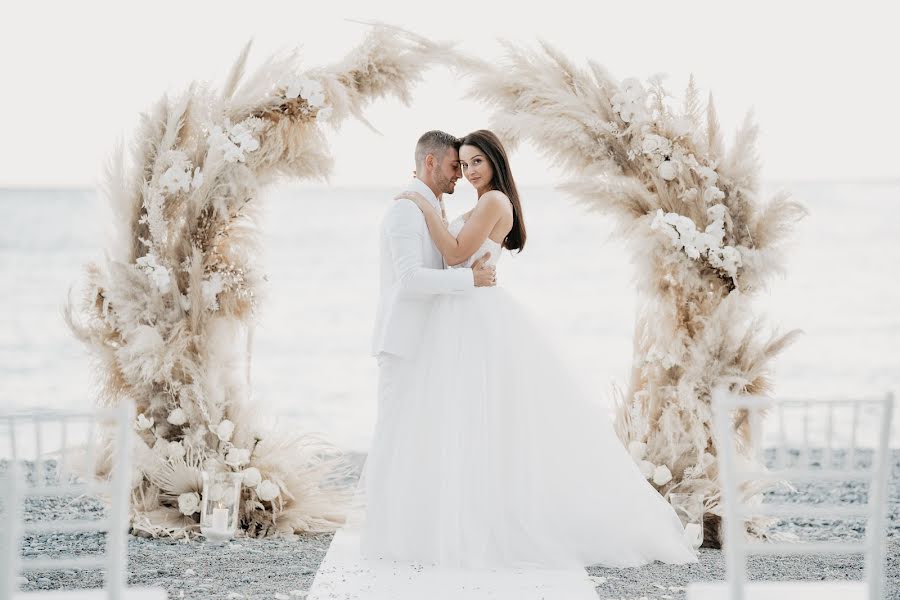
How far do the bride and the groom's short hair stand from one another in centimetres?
9

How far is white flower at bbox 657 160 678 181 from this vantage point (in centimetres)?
508

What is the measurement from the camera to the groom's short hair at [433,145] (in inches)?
189

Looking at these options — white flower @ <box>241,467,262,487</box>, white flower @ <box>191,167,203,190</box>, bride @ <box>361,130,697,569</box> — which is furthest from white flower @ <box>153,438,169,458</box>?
white flower @ <box>191,167,203,190</box>

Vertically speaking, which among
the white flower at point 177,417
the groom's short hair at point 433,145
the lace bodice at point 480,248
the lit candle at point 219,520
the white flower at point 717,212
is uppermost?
the groom's short hair at point 433,145

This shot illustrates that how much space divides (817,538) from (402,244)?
2.91m

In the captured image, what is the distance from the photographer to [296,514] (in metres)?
5.36

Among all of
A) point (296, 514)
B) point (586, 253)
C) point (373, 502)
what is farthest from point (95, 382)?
point (586, 253)

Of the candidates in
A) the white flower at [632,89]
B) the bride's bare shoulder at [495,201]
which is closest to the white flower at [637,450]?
the bride's bare shoulder at [495,201]

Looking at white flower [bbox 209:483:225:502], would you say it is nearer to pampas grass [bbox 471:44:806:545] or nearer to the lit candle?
the lit candle

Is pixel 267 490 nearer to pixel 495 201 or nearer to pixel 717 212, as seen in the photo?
pixel 495 201

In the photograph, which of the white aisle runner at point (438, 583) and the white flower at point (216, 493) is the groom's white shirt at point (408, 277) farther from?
the white flower at point (216, 493)

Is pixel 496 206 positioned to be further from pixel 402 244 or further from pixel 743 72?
Answer: pixel 743 72

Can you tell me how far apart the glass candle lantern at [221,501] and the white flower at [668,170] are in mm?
2586

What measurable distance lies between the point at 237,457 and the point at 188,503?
0.33 m
